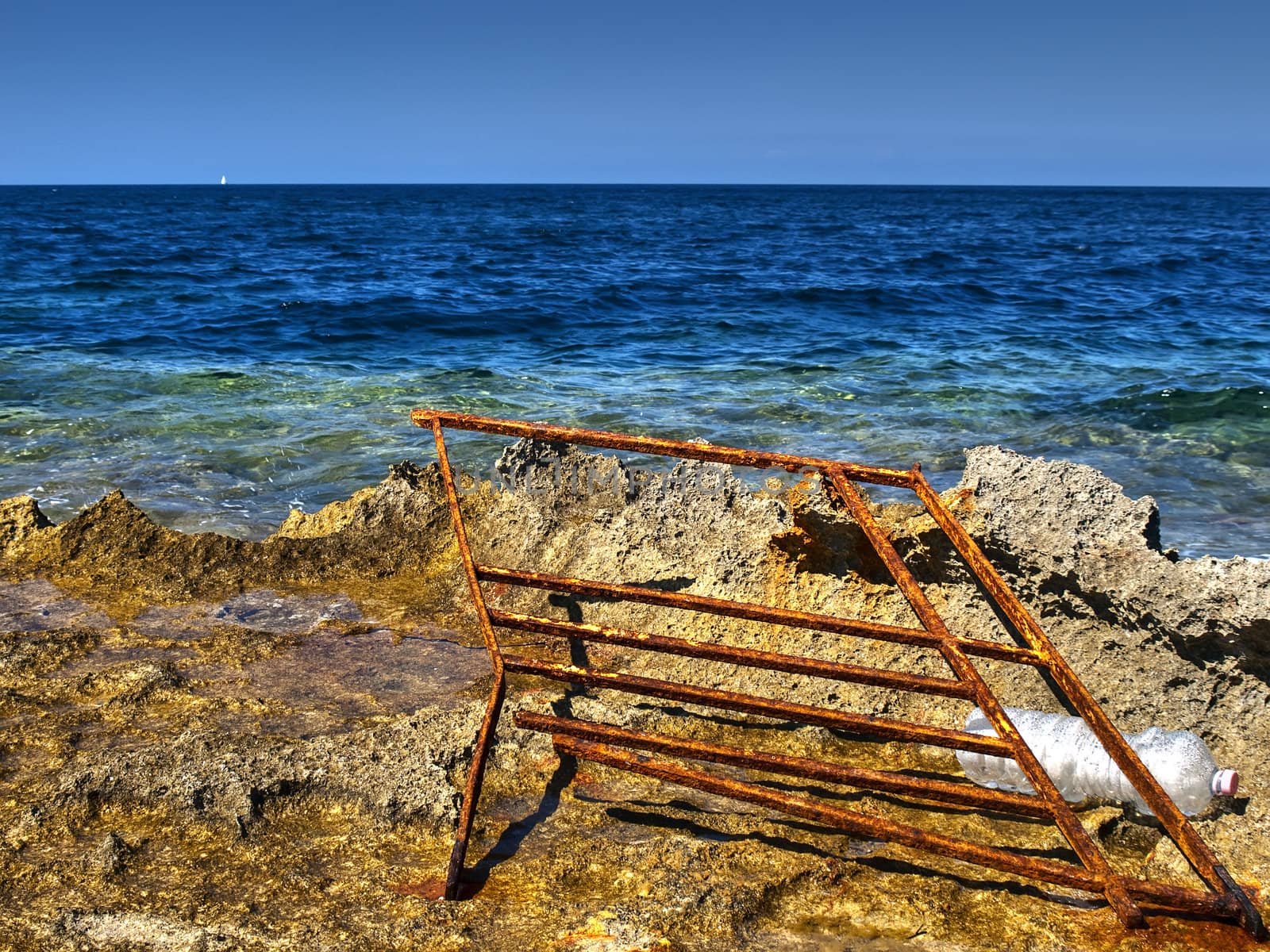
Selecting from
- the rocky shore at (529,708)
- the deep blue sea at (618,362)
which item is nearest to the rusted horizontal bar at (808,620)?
the rocky shore at (529,708)

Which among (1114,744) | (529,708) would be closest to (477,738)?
(529,708)

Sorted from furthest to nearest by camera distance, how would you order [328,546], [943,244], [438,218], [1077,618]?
[438,218] < [943,244] < [328,546] < [1077,618]

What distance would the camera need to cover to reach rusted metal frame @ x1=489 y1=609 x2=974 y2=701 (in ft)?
7.87

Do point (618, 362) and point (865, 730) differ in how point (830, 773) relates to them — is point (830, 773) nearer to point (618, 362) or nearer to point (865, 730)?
point (865, 730)

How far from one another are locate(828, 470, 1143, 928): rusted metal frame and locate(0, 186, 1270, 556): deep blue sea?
3.53 metres

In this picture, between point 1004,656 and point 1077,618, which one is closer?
point 1004,656

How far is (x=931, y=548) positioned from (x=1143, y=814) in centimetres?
99

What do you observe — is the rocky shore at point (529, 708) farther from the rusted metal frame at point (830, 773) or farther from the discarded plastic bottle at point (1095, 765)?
the rusted metal frame at point (830, 773)

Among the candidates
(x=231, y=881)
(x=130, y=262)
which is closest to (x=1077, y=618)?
(x=231, y=881)

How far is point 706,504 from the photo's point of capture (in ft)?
11.7

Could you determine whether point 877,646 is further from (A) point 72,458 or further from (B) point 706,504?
(A) point 72,458

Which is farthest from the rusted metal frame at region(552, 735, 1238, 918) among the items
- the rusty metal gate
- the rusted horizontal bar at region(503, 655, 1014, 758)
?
the rusted horizontal bar at region(503, 655, 1014, 758)

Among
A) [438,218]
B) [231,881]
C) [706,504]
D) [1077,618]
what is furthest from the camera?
[438,218]

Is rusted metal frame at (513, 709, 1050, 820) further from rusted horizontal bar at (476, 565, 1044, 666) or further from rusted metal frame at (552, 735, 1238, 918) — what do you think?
rusted horizontal bar at (476, 565, 1044, 666)
